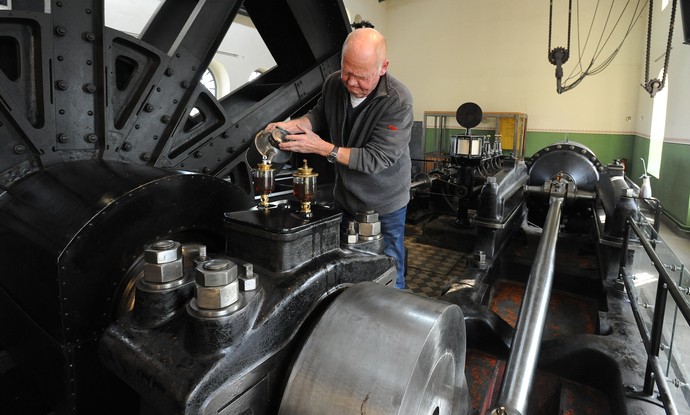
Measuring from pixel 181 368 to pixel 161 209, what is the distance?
419mm

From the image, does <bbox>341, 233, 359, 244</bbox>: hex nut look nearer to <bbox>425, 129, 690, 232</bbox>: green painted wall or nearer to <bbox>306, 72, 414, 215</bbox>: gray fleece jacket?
<bbox>306, 72, 414, 215</bbox>: gray fleece jacket

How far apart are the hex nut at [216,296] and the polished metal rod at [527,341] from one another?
0.52m

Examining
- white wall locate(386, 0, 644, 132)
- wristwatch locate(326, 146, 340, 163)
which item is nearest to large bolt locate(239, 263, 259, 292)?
wristwatch locate(326, 146, 340, 163)

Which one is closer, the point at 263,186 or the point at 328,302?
the point at 328,302

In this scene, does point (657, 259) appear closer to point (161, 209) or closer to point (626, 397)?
point (626, 397)

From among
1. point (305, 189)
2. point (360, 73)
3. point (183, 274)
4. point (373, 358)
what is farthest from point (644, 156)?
point (183, 274)

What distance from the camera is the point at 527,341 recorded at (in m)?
0.97

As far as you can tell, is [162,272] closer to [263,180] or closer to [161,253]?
[161,253]

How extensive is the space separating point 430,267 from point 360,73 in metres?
2.19

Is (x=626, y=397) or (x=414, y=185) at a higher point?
(x=414, y=185)

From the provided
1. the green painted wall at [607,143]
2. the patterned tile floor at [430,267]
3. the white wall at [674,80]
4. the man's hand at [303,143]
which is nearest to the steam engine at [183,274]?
the man's hand at [303,143]

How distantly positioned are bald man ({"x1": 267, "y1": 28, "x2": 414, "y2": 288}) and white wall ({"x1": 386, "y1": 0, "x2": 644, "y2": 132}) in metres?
8.27

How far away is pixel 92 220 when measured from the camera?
77 cm

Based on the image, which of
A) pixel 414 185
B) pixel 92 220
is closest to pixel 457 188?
pixel 414 185
